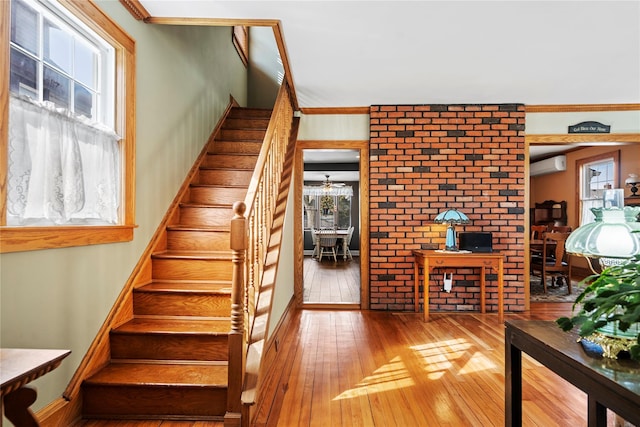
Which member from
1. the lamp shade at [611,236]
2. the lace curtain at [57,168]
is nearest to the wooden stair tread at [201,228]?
the lace curtain at [57,168]

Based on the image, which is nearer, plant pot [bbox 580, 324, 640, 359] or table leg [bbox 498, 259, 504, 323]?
plant pot [bbox 580, 324, 640, 359]

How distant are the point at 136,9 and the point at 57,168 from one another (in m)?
1.33

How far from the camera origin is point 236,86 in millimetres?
5312

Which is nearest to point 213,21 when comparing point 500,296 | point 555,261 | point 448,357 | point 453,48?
Answer: point 453,48

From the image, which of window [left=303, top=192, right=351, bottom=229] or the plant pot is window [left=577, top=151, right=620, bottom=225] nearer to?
the plant pot

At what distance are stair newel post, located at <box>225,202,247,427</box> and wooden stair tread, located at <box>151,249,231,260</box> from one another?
0.90 m

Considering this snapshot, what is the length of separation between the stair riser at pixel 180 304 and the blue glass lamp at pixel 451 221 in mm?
2545

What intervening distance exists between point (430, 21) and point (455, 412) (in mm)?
2520

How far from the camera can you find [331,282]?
6.15m

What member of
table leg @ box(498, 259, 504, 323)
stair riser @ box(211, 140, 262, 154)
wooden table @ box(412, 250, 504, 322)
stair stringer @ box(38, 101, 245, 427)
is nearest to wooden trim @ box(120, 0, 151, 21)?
stair stringer @ box(38, 101, 245, 427)

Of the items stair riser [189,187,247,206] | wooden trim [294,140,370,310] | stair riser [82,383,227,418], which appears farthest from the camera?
wooden trim [294,140,370,310]

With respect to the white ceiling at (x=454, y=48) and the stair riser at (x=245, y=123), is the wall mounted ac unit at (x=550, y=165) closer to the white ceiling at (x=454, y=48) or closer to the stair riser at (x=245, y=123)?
the white ceiling at (x=454, y=48)

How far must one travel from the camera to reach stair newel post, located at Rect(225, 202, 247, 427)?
6.02 feet

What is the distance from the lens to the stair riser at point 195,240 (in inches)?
119
